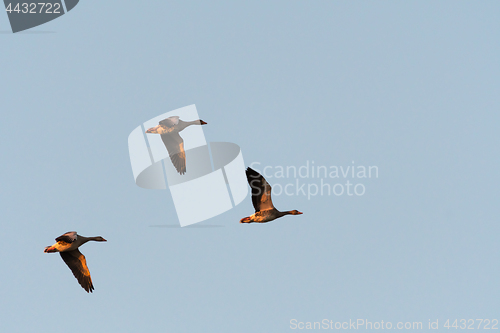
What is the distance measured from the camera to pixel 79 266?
50.1 ft

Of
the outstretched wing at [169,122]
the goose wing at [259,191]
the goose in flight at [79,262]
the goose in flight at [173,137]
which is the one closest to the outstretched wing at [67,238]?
the goose in flight at [79,262]

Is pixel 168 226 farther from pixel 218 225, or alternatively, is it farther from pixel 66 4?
pixel 66 4

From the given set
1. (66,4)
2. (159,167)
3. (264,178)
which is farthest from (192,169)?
(66,4)

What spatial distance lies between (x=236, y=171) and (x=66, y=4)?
6303 mm

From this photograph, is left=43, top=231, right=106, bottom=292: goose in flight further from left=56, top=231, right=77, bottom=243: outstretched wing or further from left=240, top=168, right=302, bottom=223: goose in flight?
left=240, top=168, right=302, bottom=223: goose in flight

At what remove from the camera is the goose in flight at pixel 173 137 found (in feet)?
52.0

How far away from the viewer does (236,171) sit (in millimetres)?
15375

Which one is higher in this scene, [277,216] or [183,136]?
[183,136]

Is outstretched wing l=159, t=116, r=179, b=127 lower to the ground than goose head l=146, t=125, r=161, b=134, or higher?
higher

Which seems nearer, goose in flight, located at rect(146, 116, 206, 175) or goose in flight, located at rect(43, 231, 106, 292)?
goose in flight, located at rect(43, 231, 106, 292)

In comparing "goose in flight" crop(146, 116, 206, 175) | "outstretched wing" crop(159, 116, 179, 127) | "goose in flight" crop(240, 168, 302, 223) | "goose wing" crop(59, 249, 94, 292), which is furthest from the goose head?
"goose wing" crop(59, 249, 94, 292)

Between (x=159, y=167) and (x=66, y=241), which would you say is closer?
(x=66, y=241)

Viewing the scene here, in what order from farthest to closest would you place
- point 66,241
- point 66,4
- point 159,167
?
point 159,167, point 66,4, point 66,241

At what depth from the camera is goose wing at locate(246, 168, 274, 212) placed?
15.1m
